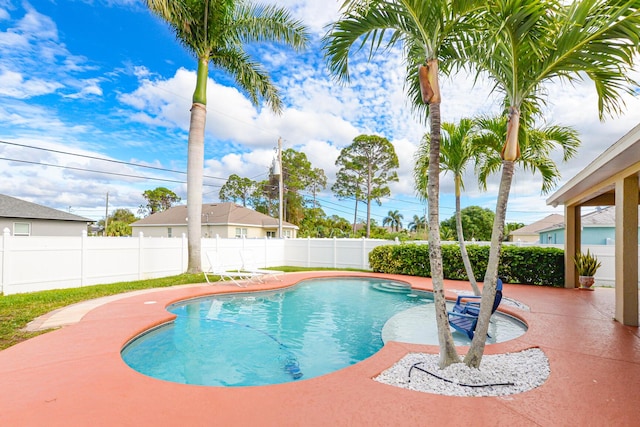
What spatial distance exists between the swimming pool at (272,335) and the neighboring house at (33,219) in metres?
13.8

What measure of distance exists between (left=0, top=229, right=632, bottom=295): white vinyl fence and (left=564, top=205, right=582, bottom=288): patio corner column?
151cm

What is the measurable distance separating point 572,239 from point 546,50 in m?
9.36

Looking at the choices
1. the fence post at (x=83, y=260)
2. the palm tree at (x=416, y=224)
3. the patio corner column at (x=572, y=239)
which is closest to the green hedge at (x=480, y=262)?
the patio corner column at (x=572, y=239)

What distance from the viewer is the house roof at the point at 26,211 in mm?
17688

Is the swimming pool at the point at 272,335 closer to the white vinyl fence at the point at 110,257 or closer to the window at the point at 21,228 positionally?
the white vinyl fence at the point at 110,257

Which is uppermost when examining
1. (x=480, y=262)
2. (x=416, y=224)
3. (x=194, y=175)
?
(x=194, y=175)

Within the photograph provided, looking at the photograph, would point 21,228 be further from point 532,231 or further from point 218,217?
point 532,231

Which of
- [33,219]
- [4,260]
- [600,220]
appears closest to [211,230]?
[33,219]

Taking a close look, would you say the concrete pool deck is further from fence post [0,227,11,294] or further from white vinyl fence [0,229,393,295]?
white vinyl fence [0,229,393,295]

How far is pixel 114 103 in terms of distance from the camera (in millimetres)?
17250

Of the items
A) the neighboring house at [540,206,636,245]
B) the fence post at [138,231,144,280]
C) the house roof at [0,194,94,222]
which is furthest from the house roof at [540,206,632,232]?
the house roof at [0,194,94,222]

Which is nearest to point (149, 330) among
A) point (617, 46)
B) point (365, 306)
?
point (365, 306)

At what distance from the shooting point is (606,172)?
20.5 feet

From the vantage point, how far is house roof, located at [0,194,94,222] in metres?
17.7
